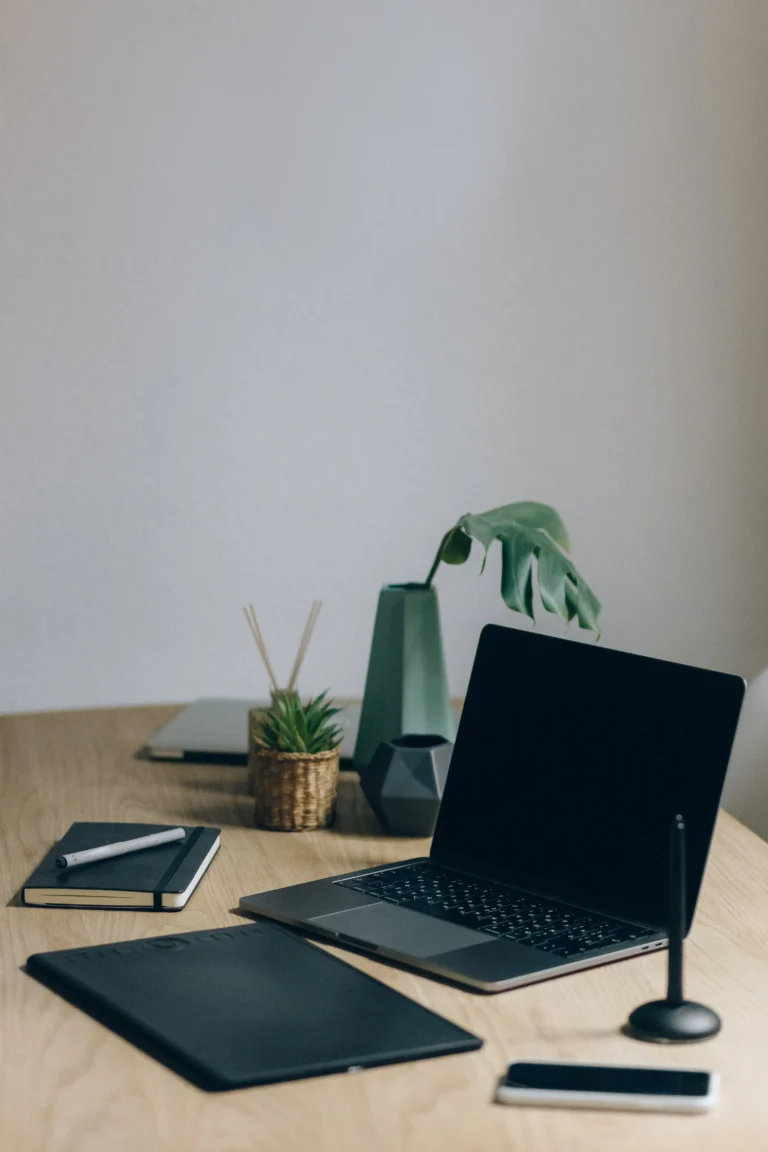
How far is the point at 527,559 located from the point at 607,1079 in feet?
2.15

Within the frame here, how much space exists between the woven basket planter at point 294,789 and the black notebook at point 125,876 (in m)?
0.09

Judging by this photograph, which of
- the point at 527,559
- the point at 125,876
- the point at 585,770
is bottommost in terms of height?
the point at 125,876

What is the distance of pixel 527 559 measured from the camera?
1.32 meters

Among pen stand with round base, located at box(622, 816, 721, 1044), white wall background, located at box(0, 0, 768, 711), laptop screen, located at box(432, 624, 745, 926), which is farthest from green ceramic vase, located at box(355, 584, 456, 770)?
white wall background, located at box(0, 0, 768, 711)

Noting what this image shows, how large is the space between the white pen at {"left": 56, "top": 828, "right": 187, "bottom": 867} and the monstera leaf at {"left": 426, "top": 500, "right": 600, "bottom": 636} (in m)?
0.38

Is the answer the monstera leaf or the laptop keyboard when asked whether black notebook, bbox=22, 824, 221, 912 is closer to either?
the laptop keyboard

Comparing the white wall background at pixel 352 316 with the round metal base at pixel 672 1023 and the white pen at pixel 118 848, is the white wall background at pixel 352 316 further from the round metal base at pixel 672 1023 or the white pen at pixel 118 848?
the round metal base at pixel 672 1023

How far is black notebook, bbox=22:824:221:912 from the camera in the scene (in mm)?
1044

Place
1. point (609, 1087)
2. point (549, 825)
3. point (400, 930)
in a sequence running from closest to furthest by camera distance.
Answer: point (609, 1087) < point (400, 930) < point (549, 825)

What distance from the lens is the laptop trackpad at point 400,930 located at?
94 cm

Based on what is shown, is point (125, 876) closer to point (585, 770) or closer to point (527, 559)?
point (585, 770)

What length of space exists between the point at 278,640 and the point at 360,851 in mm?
1101

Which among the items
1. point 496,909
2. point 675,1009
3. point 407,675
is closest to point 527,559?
point 407,675

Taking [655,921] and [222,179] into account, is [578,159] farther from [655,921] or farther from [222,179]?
[655,921]
